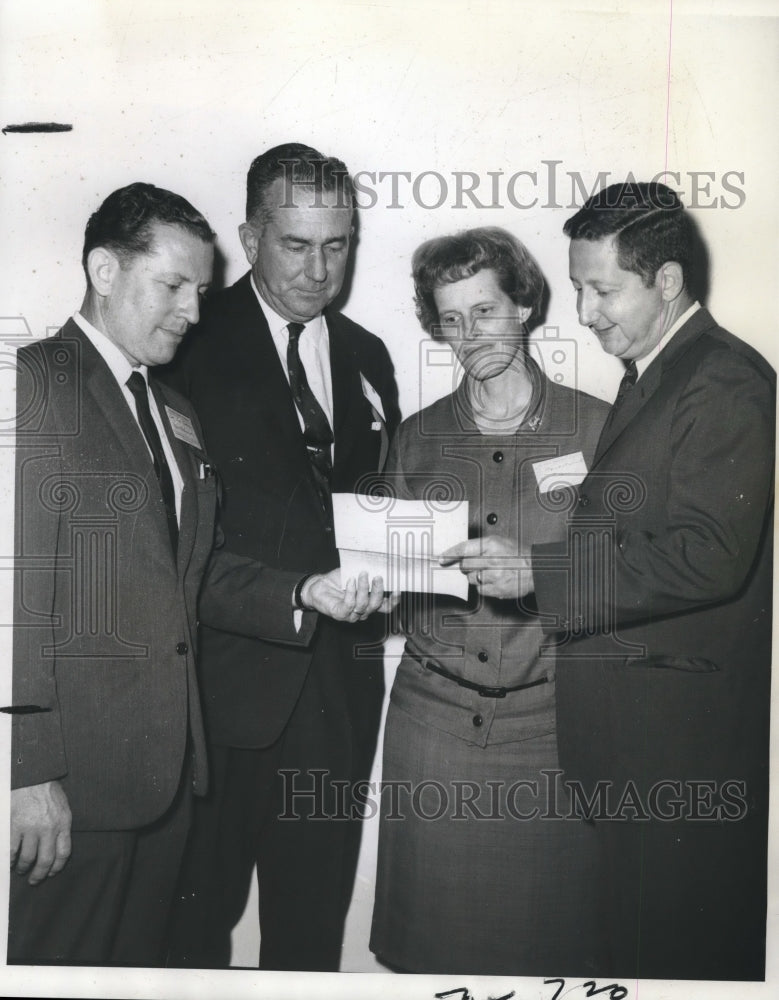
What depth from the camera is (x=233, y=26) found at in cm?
225

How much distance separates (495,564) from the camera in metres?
2.18

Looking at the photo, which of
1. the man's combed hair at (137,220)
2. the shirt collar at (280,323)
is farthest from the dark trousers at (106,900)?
the man's combed hair at (137,220)

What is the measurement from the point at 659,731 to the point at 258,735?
0.85 m

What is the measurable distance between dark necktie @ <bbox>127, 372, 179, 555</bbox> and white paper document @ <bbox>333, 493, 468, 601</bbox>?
342mm

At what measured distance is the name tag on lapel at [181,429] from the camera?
2.20m

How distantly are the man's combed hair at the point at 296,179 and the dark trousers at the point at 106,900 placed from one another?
1242 millimetres

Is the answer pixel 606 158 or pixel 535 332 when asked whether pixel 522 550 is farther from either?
pixel 606 158

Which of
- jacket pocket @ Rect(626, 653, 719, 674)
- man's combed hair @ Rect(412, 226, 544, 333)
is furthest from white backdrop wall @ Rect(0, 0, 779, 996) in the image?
jacket pocket @ Rect(626, 653, 719, 674)

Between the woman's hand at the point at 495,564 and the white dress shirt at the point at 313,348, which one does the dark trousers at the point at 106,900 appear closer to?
the woman's hand at the point at 495,564

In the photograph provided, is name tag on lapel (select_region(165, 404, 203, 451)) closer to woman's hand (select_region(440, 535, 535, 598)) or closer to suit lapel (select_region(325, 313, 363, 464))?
suit lapel (select_region(325, 313, 363, 464))

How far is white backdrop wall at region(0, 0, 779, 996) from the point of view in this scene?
87.5 inches

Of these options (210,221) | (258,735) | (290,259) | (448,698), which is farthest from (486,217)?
(258,735)

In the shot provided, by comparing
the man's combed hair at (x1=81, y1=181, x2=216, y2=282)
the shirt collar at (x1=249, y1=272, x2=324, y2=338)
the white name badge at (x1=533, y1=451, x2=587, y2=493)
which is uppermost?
the man's combed hair at (x1=81, y1=181, x2=216, y2=282)

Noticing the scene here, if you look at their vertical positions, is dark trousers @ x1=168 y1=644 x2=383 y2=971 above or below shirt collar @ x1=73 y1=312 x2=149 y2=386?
below
